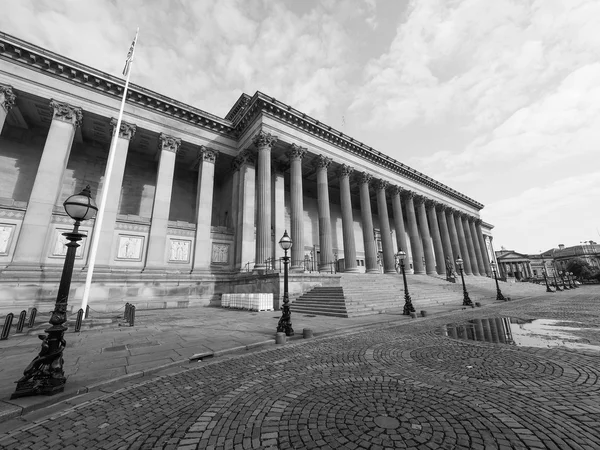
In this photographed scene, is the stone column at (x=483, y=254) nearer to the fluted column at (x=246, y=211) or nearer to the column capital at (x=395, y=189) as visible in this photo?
the column capital at (x=395, y=189)

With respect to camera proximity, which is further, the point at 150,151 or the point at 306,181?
the point at 306,181

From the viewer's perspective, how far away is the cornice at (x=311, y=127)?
71.6 feet

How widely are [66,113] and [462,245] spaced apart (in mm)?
49752

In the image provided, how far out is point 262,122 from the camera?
21.7m

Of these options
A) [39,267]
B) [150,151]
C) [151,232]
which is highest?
[150,151]

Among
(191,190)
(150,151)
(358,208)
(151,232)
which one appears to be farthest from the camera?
(358,208)

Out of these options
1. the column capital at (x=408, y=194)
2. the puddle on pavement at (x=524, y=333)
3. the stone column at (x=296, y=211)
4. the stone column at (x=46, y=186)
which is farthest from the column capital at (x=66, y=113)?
the column capital at (x=408, y=194)

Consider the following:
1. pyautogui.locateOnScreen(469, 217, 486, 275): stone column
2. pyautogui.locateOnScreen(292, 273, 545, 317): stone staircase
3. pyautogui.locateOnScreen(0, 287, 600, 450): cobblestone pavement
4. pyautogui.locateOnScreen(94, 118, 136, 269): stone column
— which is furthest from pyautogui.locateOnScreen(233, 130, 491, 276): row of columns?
pyautogui.locateOnScreen(0, 287, 600, 450): cobblestone pavement

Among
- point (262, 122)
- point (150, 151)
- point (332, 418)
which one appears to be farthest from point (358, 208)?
point (332, 418)

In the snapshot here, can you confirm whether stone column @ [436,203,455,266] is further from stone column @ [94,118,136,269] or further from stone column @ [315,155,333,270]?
stone column @ [94,118,136,269]

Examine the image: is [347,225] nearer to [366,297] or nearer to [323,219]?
[323,219]

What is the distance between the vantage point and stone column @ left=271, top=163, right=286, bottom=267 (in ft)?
76.9

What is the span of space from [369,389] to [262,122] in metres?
21.3

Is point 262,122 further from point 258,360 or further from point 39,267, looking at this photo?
point 258,360
